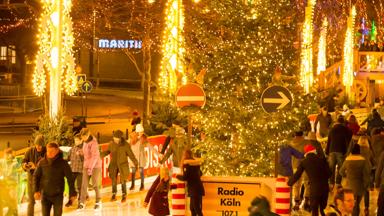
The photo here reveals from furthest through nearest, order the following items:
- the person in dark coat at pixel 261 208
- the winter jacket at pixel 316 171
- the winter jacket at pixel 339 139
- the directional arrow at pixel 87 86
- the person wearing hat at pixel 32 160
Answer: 1. the directional arrow at pixel 87 86
2. the winter jacket at pixel 339 139
3. the person wearing hat at pixel 32 160
4. the winter jacket at pixel 316 171
5. the person in dark coat at pixel 261 208

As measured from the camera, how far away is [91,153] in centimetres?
1938

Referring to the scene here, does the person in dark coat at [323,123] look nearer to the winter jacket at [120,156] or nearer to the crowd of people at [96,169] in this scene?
the crowd of people at [96,169]

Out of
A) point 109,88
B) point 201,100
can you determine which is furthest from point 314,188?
point 109,88

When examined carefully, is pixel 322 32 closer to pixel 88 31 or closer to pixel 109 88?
pixel 88 31

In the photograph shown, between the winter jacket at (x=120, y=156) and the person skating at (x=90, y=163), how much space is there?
0.94 metres

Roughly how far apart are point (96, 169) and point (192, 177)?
4117mm

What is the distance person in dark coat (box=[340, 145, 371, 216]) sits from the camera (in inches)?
640

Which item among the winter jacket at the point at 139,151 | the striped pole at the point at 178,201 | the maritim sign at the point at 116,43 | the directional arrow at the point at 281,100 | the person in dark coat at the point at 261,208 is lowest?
the striped pole at the point at 178,201

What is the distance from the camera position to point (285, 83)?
56.6 feet

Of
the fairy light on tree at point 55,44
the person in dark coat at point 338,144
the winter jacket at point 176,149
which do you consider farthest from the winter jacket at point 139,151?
the person in dark coat at point 338,144

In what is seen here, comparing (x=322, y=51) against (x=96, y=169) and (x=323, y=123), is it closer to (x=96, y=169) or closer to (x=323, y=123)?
(x=323, y=123)

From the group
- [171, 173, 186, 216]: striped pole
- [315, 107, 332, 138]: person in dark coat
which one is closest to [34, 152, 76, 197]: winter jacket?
[171, 173, 186, 216]: striped pole

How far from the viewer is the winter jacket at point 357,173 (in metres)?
16.2

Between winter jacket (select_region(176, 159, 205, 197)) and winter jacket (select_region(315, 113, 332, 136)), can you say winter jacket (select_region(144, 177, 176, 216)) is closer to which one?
winter jacket (select_region(176, 159, 205, 197))
